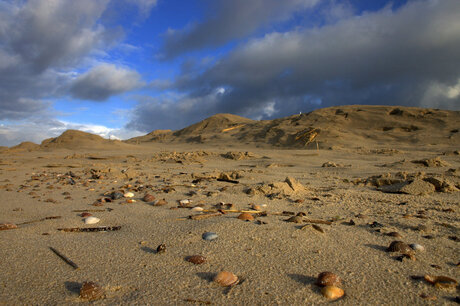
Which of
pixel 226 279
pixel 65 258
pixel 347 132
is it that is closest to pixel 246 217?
pixel 226 279

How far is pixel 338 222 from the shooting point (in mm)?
2334

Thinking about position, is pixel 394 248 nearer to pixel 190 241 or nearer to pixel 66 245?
pixel 190 241

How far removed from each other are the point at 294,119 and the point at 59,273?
1807 centimetres

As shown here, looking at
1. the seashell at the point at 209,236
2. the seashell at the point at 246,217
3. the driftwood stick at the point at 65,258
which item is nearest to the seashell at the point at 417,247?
the seashell at the point at 246,217

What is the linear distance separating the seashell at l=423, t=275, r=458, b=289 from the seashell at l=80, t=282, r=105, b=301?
1.48 meters

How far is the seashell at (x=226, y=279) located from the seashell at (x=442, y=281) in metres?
0.89

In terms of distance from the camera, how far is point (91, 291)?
1.28m

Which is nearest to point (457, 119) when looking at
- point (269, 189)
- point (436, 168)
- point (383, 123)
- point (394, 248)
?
point (383, 123)

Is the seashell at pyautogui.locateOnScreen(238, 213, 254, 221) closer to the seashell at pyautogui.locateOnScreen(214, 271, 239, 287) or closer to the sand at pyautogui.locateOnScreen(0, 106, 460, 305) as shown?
the sand at pyautogui.locateOnScreen(0, 106, 460, 305)

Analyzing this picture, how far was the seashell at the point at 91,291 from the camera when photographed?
126 cm

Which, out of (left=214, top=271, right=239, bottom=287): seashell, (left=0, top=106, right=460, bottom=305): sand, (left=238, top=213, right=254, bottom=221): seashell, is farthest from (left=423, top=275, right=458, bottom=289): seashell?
(left=238, top=213, right=254, bottom=221): seashell

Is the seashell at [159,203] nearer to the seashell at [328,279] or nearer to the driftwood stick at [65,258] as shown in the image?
the driftwood stick at [65,258]

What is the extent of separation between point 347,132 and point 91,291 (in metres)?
14.3

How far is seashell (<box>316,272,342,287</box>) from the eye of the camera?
133cm
